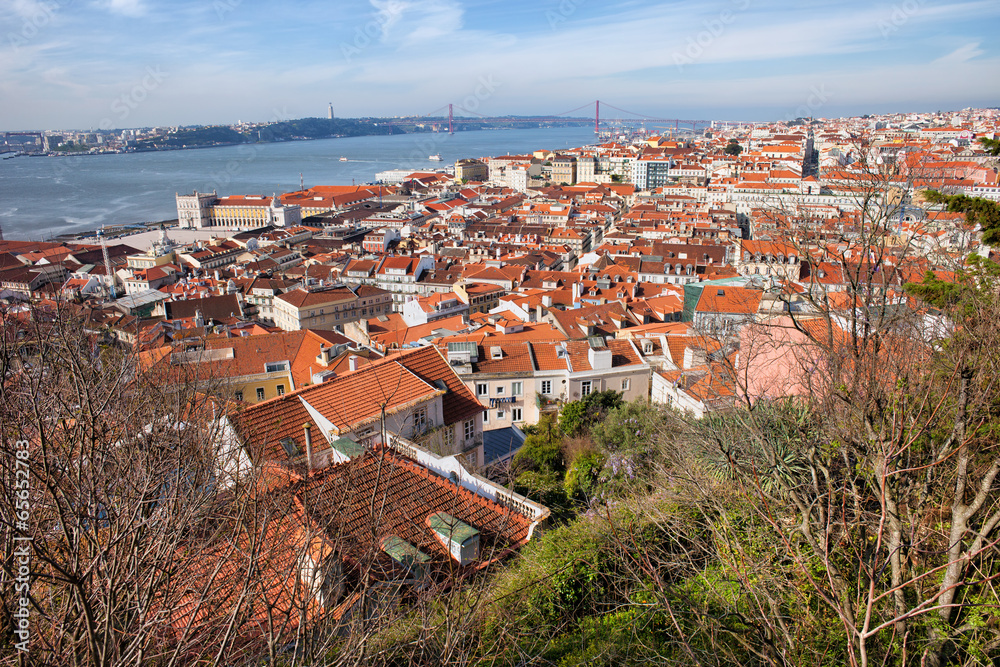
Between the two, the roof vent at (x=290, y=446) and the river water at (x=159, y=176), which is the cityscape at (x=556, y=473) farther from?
the river water at (x=159, y=176)

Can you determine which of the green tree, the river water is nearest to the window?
the green tree

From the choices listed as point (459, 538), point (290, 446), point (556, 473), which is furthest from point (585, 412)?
point (459, 538)

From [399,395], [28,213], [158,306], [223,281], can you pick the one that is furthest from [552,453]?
[28,213]

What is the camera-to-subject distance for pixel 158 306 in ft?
91.3

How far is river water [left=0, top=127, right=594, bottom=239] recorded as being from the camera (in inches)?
2655

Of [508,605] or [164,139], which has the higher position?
[164,139]

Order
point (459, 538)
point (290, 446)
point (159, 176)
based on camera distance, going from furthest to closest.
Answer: point (159, 176)
point (290, 446)
point (459, 538)

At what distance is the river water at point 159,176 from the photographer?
67.4 metres

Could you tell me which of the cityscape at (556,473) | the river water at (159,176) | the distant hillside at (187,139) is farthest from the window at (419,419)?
the distant hillside at (187,139)

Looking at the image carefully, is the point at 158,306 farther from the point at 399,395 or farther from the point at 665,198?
the point at 665,198

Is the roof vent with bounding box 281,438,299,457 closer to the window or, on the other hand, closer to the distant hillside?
the window

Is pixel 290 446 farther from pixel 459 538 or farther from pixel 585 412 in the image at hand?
A: pixel 585 412

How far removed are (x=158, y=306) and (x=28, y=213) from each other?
54.7 m

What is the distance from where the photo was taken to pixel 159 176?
99062 mm
